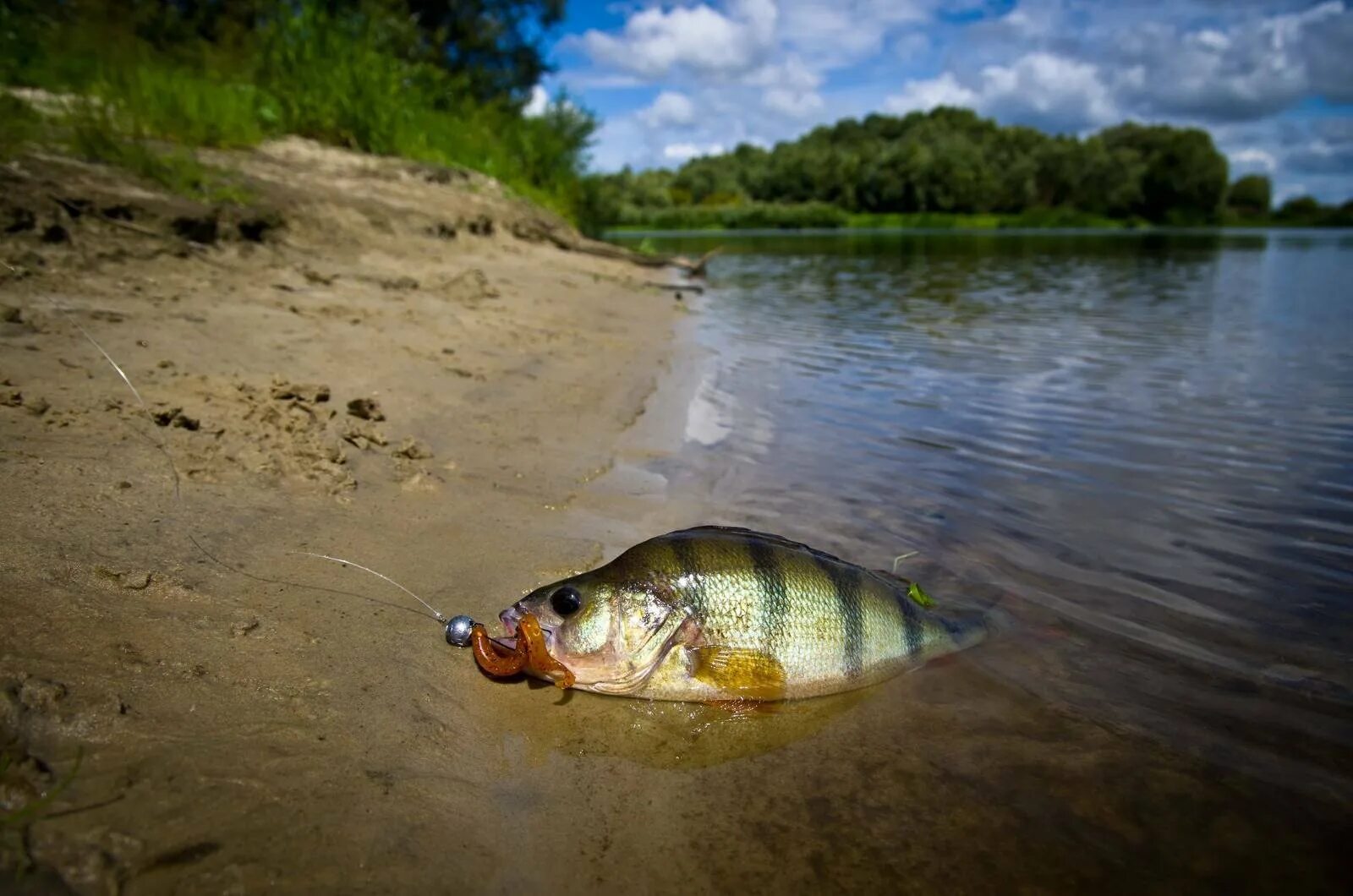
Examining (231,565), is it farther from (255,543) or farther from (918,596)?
(918,596)

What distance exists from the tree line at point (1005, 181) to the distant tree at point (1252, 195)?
2.42m

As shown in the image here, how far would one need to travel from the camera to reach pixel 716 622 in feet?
8.87

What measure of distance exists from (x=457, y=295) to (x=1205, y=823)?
8.01 metres

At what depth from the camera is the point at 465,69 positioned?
27.2 meters

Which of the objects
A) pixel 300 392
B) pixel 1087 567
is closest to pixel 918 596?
pixel 1087 567

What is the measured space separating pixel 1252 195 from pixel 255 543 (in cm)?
12940

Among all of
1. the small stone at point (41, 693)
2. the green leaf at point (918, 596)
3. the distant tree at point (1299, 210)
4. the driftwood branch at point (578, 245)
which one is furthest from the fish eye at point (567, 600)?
the distant tree at point (1299, 210)

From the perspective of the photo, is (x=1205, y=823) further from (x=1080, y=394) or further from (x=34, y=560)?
(x=1080, y=394)

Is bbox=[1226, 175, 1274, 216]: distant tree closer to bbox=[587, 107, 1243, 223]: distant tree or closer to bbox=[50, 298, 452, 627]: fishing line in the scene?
bbox=[587, 107, 1243, 223]: distant tree

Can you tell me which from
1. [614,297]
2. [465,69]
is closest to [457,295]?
[614,297]

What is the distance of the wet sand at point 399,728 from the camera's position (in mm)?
1872

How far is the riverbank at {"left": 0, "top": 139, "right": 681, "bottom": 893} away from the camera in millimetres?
1837

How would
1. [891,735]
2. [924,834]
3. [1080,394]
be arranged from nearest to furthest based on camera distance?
[924,834]
[891,735]
[1080,394]

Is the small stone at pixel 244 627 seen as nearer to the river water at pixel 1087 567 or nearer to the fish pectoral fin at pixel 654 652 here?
the fish pectoral fin at pixel 654 652
